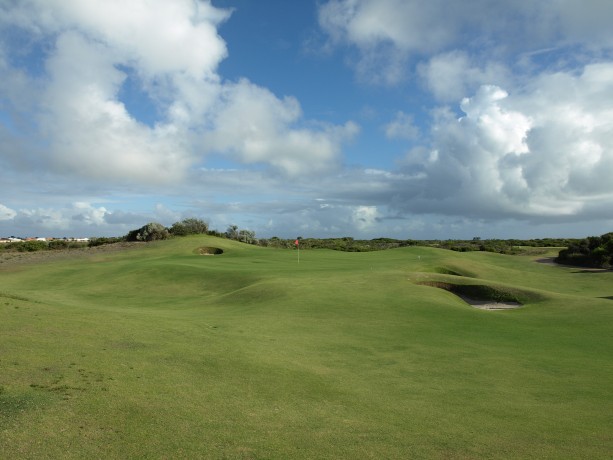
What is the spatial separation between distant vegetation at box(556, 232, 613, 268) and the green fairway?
3500 cm

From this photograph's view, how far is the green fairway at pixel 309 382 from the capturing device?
6.89m

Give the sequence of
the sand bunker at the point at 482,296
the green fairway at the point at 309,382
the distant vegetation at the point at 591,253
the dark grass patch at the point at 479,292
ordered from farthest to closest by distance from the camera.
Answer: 1. the distant vegetation at the point at 591,253
2. the dark grass patch at the point at 479,292
3. the sand bunker at the point at 482,296
4. the green fairway at the point at 309,382

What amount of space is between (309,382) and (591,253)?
53.4 metres

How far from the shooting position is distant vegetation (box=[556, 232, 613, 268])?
169ft

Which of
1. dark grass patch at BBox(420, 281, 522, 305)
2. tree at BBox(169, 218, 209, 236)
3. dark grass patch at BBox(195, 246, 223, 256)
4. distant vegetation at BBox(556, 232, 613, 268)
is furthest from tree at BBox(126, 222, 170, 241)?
distant vegetation at BBox(556, 232, 613, 268)

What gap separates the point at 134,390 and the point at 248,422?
2.24m

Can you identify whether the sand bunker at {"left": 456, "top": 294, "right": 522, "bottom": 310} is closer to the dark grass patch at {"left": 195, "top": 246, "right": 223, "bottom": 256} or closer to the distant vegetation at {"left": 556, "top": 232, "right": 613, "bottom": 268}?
the distant vegetation at {"left": 556, "top": 232, "right": 613, "bottom": 268}

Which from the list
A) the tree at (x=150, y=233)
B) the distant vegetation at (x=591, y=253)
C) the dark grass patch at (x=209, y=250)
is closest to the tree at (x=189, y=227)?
the tree at (x=150, y=233)

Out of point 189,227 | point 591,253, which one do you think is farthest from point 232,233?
point 591,253

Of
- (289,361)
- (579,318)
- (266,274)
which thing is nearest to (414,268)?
(266,274)

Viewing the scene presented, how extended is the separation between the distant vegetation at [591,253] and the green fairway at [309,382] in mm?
34999

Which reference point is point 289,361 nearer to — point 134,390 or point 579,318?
point 134,390

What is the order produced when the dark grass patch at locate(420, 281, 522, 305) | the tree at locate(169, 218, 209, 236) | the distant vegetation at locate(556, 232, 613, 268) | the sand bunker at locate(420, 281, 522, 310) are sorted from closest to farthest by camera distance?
1. the sand bunker at locate(420, 281, 522, 310)
2. the dark grass patch at locate(420, 281, 522, 305)
3. the distant vegetation at locate(556, 232, 613, 268)
4. the tree at locate(169, 218, 209, 236)

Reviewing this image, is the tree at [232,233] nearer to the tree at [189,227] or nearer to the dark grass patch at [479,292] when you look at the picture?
the tree at [189,227]
